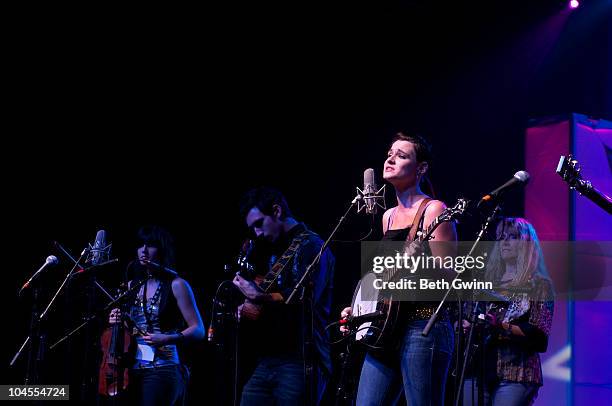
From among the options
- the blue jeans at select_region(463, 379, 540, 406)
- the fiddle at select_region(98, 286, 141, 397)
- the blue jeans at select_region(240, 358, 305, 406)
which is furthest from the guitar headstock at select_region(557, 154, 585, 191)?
the fiddle at select_region(98, 286, 141, 397)

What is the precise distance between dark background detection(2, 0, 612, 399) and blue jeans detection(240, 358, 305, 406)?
8.32ft

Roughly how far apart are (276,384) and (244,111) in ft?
11.4

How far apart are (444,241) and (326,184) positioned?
3.68m

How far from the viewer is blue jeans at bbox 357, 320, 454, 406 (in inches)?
127

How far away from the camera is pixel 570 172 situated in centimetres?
451

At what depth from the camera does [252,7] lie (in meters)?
6.96

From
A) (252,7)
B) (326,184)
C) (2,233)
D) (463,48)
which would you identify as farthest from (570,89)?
(2,233)

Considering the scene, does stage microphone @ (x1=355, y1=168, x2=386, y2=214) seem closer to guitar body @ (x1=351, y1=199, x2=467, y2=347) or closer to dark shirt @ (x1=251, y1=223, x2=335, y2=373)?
guitar body @ (x1=351, y1=199, x2=467, y2=347)

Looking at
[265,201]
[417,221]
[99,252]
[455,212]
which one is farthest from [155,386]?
[455,212]

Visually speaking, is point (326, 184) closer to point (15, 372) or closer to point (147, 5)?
point (147, 5)

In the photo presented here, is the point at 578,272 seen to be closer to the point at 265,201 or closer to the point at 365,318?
the point at 265,201

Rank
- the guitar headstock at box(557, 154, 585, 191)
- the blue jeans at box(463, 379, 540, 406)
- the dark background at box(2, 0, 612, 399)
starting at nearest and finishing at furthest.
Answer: the blue jeans at box(463, 379, 540, 406) → the guitar headstock at box(557, 154, 585, 191) → the dark background at box(2, 0, 612, 399)

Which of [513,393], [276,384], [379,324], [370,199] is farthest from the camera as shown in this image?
[513,393]

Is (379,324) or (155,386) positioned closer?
(379,324)
